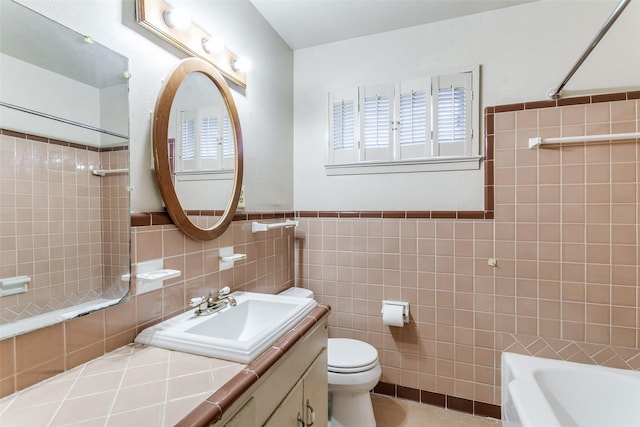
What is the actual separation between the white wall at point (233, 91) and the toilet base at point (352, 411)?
1275 millimetres

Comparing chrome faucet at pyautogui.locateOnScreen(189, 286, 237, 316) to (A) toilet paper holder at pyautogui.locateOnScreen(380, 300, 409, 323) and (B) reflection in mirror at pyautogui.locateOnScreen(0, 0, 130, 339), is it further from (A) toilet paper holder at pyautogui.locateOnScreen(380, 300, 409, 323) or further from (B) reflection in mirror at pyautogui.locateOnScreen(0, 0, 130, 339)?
(A) toilet paper holder at pyautogui.locateOnScreen(380, 300, 409, 323)

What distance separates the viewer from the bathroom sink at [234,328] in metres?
0.97

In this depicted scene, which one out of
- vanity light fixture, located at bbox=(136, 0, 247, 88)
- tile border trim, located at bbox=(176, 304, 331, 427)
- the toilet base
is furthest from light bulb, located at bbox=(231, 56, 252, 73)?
the toilet base

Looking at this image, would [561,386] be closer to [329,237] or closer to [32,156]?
[329,237]

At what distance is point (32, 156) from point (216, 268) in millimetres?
864

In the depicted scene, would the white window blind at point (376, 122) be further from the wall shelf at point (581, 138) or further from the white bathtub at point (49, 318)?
the white bathtub at point (49, 318)

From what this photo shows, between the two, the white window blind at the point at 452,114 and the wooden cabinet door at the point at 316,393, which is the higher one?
the white window blind at the point at 452,114

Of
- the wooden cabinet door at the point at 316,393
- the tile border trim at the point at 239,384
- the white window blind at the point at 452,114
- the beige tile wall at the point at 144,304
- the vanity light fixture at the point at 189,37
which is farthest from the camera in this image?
the white window blind at the point at 452,114

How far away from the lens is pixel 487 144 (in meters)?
1.94

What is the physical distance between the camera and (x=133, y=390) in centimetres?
79

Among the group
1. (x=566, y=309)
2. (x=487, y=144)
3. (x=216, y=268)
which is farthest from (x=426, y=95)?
(x=216, y=268)

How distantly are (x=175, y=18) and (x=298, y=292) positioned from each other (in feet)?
5.69

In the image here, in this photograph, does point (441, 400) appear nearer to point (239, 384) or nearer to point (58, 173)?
point (239, 384)

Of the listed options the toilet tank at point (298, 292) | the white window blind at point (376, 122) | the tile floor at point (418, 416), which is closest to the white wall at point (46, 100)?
the toilet tank at point (298, 292)
